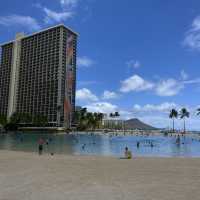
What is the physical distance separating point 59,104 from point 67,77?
1856 cm

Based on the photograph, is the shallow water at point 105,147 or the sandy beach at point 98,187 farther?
the shallow water at point 105,147

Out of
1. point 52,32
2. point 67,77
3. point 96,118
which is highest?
point 52,32

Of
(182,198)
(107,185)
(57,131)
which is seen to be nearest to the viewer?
(182,198)

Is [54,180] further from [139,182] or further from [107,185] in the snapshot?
[139,182]

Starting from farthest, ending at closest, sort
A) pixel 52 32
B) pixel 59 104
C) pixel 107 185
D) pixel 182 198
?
pixel 52 32 < pixel 59 104 < pixel 107 185 < pixel 182 198

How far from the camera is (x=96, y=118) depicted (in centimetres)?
19262

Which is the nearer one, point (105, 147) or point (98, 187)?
point (98, 187)

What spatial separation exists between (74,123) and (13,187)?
180 m

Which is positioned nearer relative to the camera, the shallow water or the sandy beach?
the sandy beach

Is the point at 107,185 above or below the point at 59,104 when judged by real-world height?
below

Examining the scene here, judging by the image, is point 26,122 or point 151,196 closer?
point 151,196

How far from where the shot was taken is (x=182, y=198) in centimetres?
1066

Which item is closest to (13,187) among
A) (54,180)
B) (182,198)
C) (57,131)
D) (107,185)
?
(54,180)

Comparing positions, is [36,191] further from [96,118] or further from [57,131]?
[96,118]
